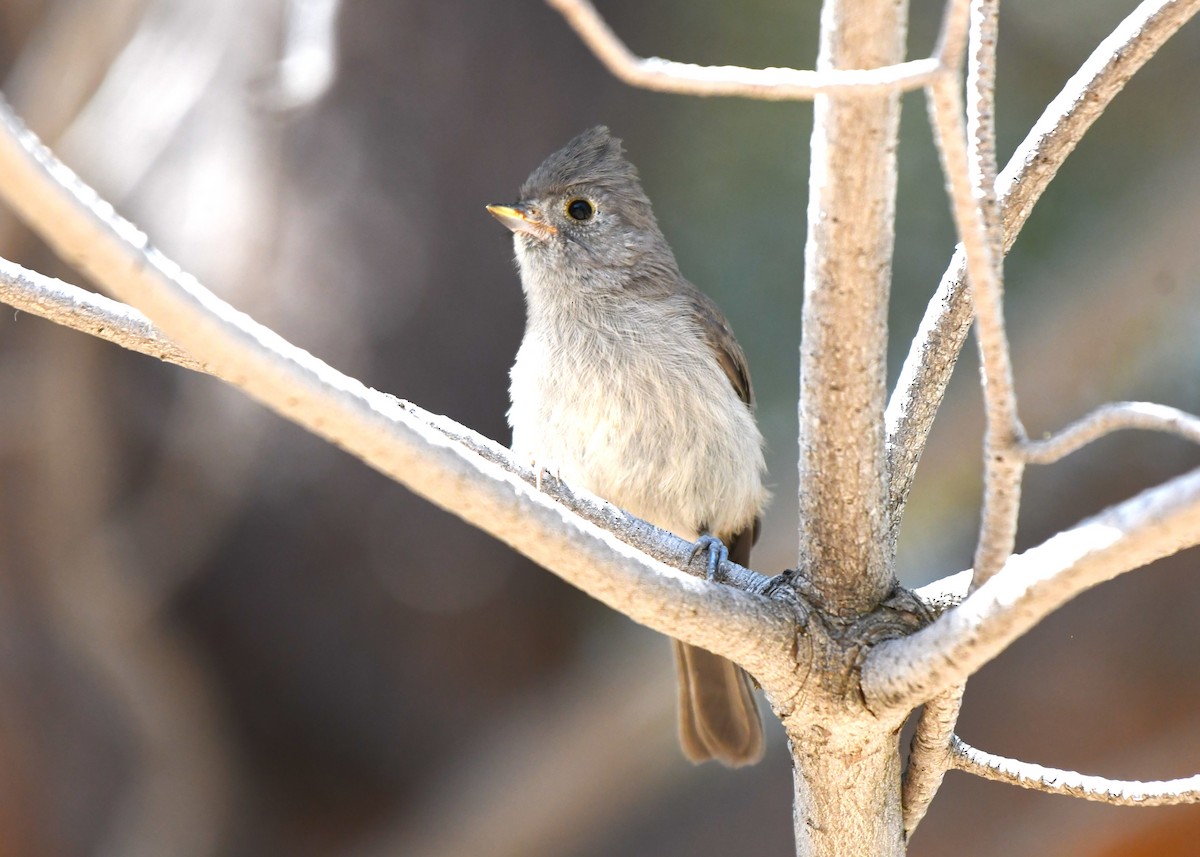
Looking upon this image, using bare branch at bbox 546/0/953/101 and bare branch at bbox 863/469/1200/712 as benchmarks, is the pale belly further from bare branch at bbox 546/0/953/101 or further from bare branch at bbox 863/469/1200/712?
bare branch at bbox 546/0/953/101

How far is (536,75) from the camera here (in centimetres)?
539

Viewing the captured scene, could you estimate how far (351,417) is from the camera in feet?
4.35

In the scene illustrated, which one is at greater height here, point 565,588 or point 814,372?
point 565,588

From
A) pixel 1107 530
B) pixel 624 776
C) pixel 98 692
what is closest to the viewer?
pixel 1107 530

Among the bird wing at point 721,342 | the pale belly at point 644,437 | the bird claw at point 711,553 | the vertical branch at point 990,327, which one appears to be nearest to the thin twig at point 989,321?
the vertical branch at point 990,327

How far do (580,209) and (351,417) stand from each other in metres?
2.55

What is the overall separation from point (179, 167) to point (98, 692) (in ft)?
6.89

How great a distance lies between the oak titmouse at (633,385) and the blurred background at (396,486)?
4.06 feet

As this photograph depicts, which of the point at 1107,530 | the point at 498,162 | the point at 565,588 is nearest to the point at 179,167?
the point at 498,162

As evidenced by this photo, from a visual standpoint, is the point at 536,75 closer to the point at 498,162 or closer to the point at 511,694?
the point at 498,162

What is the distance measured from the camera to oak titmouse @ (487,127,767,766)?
11.0 ft

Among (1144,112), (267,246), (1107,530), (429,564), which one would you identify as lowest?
(1107,530)

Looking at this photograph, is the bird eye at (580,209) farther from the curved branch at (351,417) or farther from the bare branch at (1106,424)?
the bare branch at (1106,424)

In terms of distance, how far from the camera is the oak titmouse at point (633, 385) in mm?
3365
